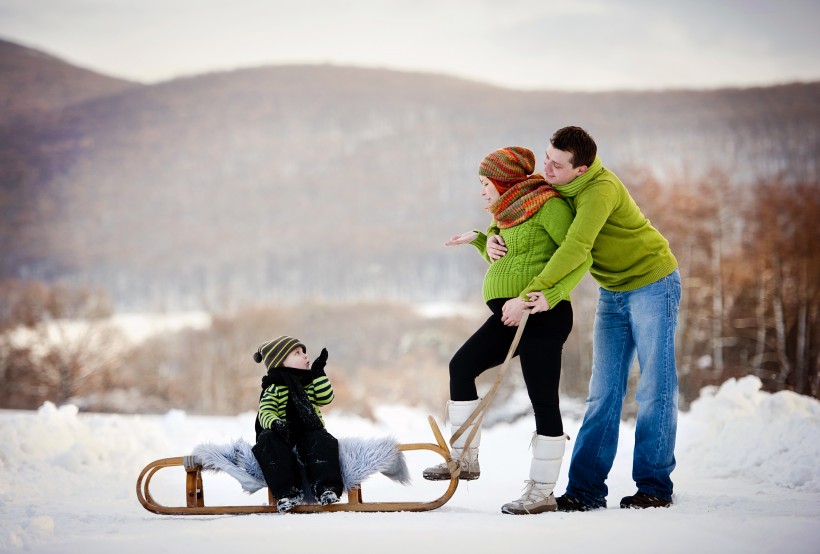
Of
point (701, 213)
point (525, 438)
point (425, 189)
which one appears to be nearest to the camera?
point (525, 438)

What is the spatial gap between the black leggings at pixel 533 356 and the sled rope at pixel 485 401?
0.06 m

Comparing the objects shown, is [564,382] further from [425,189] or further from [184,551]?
[425,189]

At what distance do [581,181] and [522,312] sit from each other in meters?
0.64

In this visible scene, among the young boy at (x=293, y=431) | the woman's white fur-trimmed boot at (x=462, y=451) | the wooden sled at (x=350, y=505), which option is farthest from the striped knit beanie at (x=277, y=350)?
the woman's white fur-trimmed boot at (x=462, y=451)

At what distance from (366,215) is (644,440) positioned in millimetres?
69487

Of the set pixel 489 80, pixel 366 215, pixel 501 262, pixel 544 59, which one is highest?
pixel 489 80

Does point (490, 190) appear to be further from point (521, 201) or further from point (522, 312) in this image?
point (522, 312)

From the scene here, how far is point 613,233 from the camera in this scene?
338cm

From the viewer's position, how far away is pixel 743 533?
256 centimetres

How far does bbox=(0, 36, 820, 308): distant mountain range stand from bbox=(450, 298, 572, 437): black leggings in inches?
1563

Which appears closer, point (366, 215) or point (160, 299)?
point (160, 299)

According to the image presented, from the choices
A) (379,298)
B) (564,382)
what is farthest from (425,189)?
(564,382)

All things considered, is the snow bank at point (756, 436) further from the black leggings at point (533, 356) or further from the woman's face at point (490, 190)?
the woman's face at point (490, 190)

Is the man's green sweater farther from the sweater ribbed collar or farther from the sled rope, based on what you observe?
the sled rope
